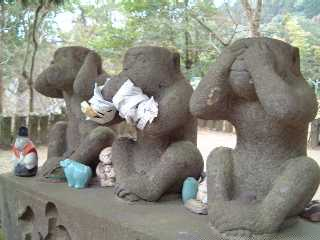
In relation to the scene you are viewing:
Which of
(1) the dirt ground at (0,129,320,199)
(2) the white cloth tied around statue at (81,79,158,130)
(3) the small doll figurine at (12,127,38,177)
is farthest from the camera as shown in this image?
(1) the dirt ground at (0,129,320,199)

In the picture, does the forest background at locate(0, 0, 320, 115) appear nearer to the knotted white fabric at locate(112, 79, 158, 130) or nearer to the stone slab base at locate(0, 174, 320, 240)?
the stone slab base at locate(0, 174, 320, 240)

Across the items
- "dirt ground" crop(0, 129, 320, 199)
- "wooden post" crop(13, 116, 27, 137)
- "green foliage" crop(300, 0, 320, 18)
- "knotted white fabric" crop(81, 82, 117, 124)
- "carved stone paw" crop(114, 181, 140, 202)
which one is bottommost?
Answer: "dirt ground" crop(0, 129, 320, 199)

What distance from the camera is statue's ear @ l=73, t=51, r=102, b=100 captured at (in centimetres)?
236

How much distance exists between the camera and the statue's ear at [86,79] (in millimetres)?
2361

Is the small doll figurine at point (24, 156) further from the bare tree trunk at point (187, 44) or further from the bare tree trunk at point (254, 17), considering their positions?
the bare tree trunk at point (187, 44)

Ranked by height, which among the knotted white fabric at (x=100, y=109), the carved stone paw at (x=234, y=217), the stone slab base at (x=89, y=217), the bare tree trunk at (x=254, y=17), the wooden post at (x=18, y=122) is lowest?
the wooden post at (x=18, y=122)

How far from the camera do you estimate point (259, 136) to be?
1705mm

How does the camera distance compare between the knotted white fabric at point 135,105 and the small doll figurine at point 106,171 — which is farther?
the small doll figurine at point 106,171

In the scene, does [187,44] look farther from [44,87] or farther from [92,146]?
[92,146]

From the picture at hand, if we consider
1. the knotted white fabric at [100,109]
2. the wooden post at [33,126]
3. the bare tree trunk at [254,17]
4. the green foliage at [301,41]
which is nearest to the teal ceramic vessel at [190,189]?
the knotted white fabric at [100,109]

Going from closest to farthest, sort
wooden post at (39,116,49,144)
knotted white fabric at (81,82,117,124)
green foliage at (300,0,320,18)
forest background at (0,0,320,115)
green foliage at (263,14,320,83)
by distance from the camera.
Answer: knotted white fabric at (81,82,117,124), wooden post at (39,116,49,144), forest background at (0,0,320,115), green foliage at (263,14,320,83), green foliage at (300,0,320,18)

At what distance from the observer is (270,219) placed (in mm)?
1544

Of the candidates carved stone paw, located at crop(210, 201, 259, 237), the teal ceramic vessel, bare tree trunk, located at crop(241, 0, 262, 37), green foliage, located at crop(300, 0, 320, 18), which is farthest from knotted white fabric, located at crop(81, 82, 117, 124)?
green foliage, located at crop(300, 0, 320, 18)

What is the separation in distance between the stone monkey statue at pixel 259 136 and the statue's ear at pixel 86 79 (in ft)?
2.66
